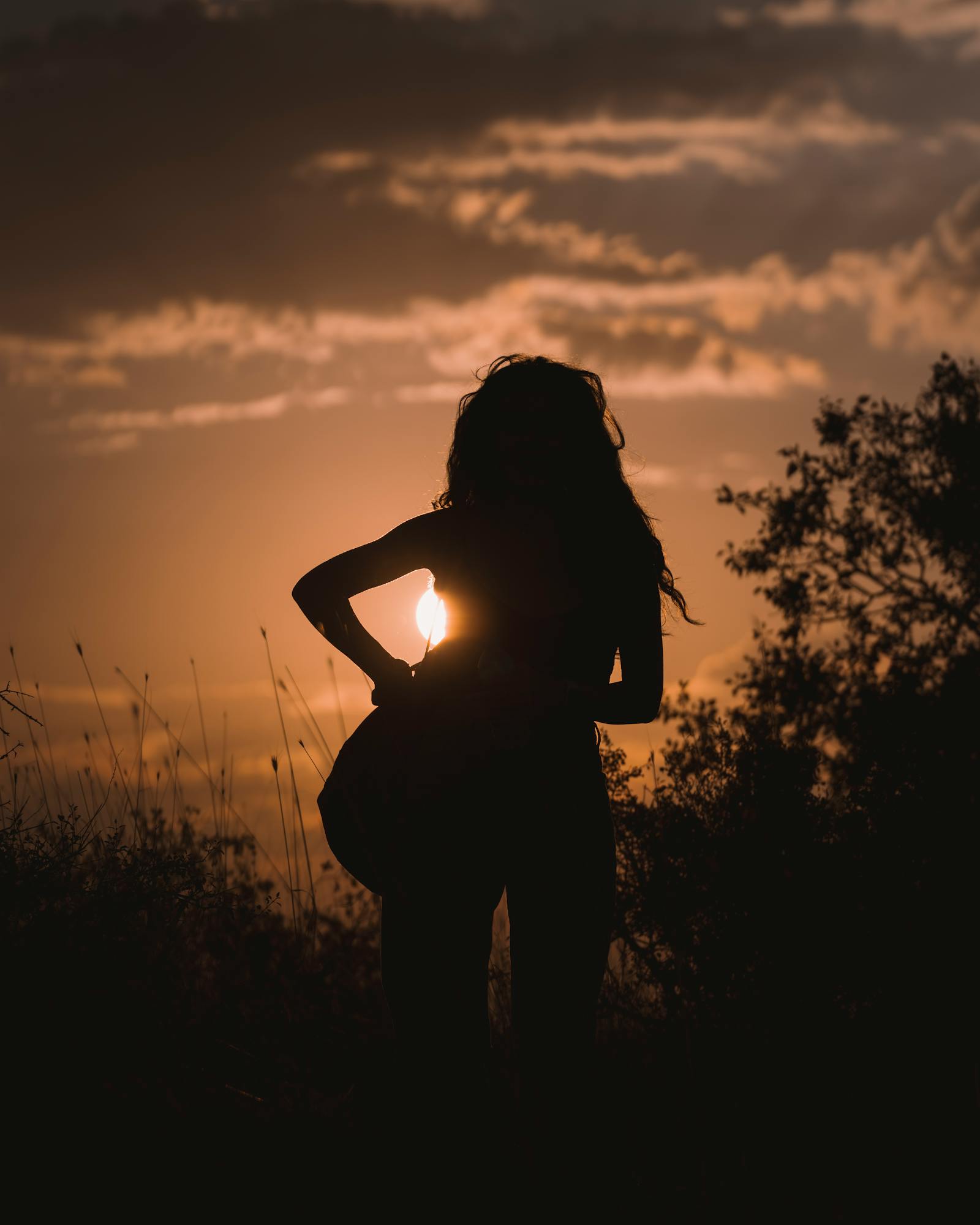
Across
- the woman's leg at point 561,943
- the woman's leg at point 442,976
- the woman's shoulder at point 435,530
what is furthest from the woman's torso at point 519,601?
the woman's leg at point 442,976

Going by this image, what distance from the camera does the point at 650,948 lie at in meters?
7.20

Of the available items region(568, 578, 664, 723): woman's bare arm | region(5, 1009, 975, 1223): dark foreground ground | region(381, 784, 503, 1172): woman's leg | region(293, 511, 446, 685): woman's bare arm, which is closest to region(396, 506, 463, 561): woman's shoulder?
region(293, 511, 446, 685): woman's bare arm

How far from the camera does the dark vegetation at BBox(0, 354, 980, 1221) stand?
321 centimetres

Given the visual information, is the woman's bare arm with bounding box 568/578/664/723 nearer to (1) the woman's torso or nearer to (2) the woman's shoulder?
(1) the woman's torso

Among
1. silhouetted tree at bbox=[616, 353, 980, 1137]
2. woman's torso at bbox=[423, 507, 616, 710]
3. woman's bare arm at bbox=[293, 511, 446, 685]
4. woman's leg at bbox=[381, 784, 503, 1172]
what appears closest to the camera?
woman's leg at bbox=[381, 784, 503, 1172]

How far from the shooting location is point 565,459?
2.72 metres

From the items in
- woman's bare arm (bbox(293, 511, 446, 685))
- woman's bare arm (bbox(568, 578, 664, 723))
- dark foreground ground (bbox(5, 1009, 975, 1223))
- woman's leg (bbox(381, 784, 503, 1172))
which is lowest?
dark foreground ground (bbox(5, 1009, 975, 1223))

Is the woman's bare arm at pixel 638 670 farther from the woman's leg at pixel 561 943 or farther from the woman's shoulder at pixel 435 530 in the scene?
the woman's shoulder at pixel 435 530

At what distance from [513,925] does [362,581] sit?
951mm

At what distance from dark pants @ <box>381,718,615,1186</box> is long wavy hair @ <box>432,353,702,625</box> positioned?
20.1 inches

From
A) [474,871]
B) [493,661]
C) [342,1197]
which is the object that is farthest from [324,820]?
[342,1197]

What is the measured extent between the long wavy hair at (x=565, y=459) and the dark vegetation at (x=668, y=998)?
4.75 feet

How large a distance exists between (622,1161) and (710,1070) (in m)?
1.53

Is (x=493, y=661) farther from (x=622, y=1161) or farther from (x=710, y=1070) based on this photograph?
(x=710, y=1070)
